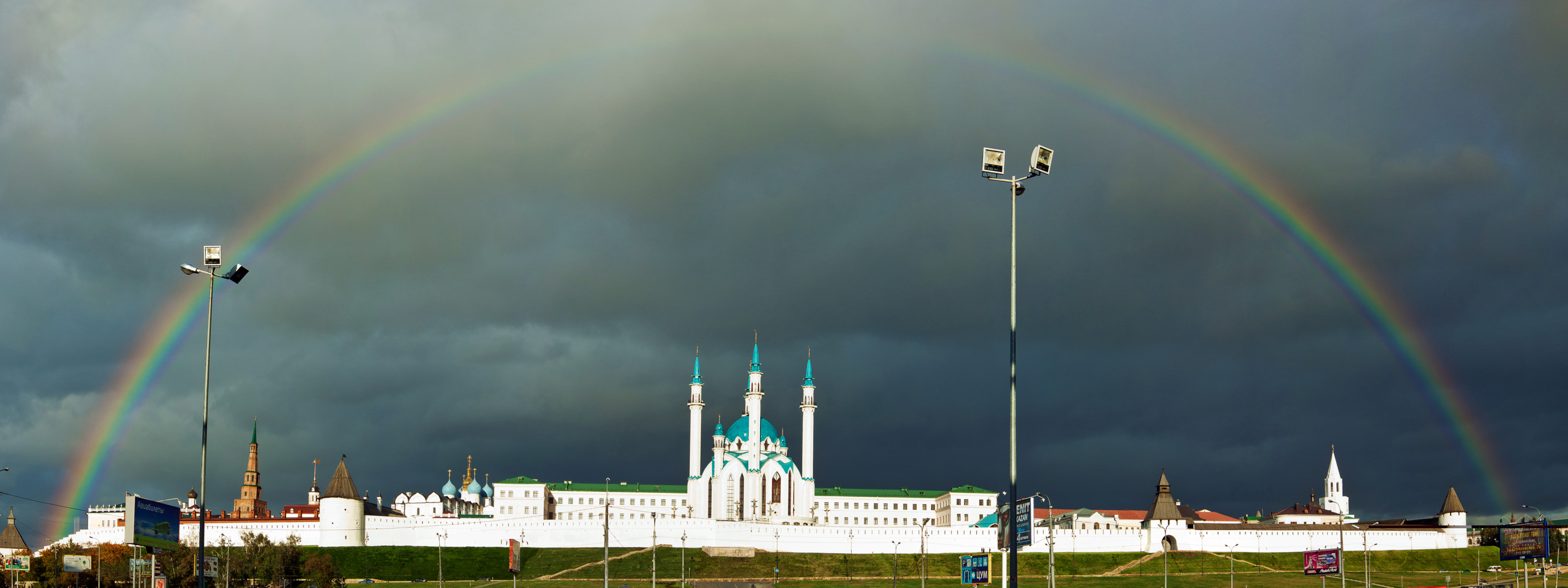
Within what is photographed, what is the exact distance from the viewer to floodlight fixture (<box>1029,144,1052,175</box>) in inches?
1923

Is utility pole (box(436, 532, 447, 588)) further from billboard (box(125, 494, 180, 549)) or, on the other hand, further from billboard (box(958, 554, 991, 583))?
billboard (box(958, 554, 991, 583))

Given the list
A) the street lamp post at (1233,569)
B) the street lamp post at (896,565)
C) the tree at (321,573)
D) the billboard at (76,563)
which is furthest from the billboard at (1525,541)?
the billboard at (76,563)

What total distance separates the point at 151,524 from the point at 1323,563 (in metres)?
101

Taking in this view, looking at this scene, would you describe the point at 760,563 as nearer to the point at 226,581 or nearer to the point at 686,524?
the point at 686,524

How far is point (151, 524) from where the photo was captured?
83.4m


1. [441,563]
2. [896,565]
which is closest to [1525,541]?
[896,565]

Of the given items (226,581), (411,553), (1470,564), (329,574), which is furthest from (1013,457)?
(1470,564)

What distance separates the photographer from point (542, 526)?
646 feet

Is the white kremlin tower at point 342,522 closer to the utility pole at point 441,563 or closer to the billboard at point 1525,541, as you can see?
the utility pole at point 441,563

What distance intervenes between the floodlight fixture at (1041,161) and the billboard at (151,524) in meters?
57.7

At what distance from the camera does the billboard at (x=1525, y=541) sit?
355ft

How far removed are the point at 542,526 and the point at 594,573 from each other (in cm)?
3461

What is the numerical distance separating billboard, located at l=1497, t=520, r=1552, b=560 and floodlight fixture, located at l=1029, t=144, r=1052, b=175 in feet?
261

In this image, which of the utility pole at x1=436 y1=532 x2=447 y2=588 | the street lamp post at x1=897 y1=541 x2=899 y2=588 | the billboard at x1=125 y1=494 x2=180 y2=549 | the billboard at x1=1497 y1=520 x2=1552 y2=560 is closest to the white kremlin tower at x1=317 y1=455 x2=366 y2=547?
the utility pole at x1=436 y1=532 x2=447 y2=588
